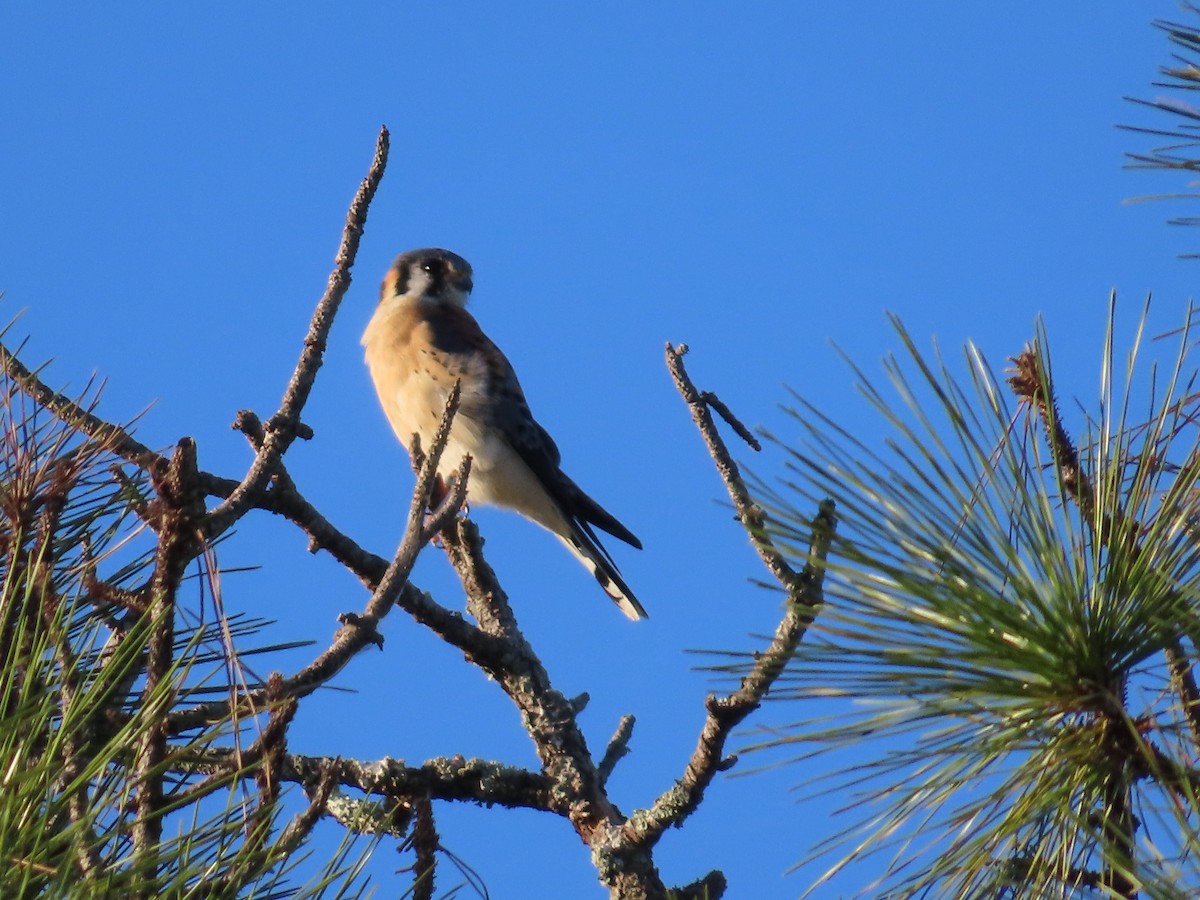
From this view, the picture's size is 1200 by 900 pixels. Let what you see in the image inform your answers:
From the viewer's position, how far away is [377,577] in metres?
2.98

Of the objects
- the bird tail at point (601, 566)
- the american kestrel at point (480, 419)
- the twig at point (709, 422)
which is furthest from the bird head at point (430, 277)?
the twig at point (709, 422)

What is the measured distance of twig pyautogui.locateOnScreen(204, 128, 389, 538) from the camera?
160 cm

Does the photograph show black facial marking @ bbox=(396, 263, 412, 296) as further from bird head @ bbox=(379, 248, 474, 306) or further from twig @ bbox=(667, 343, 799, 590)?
twig @ bbox=(667, 343, 799, 590)

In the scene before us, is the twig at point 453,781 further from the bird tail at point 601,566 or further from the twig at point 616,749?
the bird tail at point 601,566

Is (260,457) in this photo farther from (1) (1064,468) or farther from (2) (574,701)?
(2) (574,701)

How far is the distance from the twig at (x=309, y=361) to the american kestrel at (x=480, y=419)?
3580 millimetres

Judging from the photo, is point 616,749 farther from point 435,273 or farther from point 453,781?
point 435,273

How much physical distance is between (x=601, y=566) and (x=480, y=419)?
88 cm

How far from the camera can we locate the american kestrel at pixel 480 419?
566 centimetres

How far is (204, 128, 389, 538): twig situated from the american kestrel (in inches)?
141

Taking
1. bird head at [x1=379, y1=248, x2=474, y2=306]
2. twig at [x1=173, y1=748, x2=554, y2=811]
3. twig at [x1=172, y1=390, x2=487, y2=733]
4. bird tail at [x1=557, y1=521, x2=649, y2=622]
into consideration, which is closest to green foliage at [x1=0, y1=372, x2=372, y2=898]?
twig at [x1=172, y1=390, x2=487, y2=733]

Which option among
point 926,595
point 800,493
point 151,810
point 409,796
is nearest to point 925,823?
point 926,595

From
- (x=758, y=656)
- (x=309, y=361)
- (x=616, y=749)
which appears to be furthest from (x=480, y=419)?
(x=758, y=656)

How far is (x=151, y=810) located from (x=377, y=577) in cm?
164
